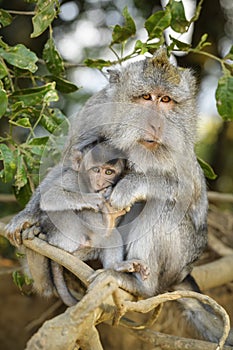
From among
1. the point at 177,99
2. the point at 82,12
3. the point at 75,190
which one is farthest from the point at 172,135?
the point at 82,12

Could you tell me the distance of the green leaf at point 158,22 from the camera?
4324mm

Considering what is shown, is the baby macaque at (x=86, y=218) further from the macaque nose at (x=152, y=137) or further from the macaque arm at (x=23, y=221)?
the macaque nose at (x=152, y=137)

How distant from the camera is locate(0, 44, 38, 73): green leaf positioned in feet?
Answer: 13.1

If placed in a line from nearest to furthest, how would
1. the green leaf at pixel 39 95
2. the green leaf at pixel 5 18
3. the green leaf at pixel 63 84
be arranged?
the green leaf at pixel 39 95, the green leaf at pixel 5 18, the green leaf at pixel 63 84

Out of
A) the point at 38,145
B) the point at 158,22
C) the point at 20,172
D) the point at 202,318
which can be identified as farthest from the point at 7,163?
the point at 202,318

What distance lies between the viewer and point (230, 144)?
959cm

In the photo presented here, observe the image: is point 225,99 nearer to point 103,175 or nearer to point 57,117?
point 103,175

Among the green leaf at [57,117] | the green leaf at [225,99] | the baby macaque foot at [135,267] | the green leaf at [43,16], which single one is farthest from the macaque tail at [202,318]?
the green leaf at [43,16]

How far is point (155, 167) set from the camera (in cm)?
415

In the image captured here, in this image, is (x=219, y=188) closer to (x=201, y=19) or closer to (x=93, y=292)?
(x=201, y=19)

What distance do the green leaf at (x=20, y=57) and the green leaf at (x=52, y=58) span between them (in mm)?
491

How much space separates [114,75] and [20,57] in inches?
28.9

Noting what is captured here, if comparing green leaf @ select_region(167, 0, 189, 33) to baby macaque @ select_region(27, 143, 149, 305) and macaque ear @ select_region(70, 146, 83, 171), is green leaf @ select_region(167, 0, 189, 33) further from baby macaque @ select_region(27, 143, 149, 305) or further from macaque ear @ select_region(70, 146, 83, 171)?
macaque ear @ select_region(70, 146, 83, 171)

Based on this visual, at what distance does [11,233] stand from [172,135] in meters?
1.22
